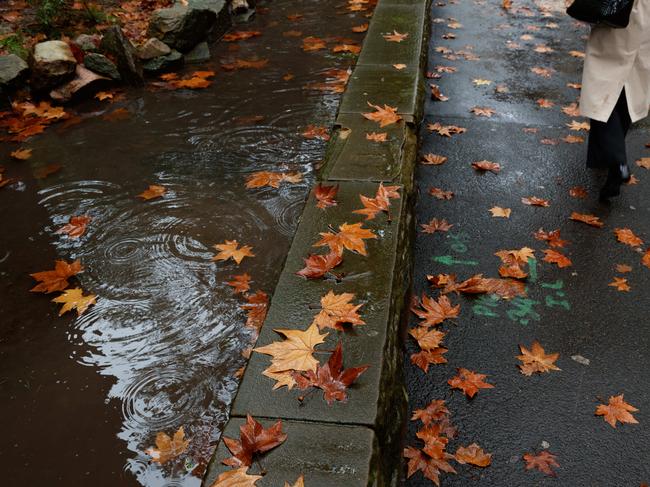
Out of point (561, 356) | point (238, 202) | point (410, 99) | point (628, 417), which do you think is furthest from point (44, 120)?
point (628, 417)

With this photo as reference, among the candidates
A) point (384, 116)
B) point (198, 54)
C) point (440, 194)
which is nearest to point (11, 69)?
point (198, 54)

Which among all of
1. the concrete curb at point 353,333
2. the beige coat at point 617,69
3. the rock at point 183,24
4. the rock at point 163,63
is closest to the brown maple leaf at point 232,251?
the concrete curb at point 353,333

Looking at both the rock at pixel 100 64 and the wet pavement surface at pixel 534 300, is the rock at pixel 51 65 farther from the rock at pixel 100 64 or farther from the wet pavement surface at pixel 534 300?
the wet pavement surface at pixel 534 300

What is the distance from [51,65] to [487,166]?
398cm

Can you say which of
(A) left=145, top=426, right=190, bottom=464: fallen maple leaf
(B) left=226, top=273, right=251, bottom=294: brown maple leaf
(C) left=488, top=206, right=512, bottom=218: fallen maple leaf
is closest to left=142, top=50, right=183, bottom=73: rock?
(B) left=226, top=273, right=251, bottom=294: brown maple leaf

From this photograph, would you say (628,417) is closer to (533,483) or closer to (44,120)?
(533,483)

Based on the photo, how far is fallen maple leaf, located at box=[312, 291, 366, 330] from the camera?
2225 millimetres

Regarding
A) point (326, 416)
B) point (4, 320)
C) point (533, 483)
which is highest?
point (326, 416)

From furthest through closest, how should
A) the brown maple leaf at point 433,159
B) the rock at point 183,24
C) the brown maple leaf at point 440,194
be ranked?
the rock at point 183,24 < the brown maple leaf at point 433,159 < the brown maple leaf at point 440,194

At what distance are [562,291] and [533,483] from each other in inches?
49.3

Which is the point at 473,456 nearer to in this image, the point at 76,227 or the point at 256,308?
the point at 256,308

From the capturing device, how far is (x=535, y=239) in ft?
11.4

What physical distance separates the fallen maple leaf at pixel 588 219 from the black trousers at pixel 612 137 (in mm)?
347

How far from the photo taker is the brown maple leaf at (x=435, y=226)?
142 inches
